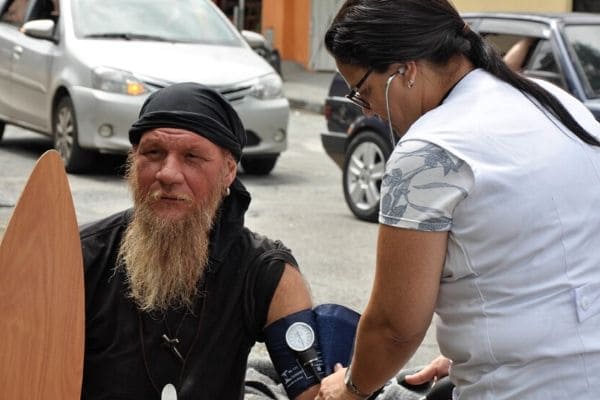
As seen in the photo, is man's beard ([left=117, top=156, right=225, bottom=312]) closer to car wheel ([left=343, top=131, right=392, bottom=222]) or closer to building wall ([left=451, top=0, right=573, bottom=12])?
car wheel ([left=343, top=131, right=392, bottom=222])

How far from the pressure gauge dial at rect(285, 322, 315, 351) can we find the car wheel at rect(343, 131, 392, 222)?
265 inches

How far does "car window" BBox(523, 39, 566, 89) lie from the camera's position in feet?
29.7

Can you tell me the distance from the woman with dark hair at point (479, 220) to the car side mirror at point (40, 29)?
8.97 m

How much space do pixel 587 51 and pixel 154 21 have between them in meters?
4.26

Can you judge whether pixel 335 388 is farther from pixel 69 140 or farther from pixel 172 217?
pixel 69 140

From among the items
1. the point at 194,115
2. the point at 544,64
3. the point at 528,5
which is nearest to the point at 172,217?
the point at 194,115

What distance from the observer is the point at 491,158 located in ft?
8.52

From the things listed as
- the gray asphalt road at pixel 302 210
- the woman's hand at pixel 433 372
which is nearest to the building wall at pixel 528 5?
the gray asphalt road at pixel 302 210

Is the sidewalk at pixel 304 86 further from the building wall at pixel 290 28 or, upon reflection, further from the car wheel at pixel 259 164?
the car wheel at pixel 259 164

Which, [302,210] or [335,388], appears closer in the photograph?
[335,388]

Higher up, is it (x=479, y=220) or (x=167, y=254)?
(x=479, y=220)

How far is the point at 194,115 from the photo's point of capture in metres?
3.21

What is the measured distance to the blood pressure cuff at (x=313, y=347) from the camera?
10.4ft

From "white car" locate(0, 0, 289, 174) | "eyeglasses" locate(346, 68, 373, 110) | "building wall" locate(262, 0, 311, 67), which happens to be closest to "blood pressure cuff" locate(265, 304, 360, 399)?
"eyeglasses" locate(346, 68, 373, 110)
